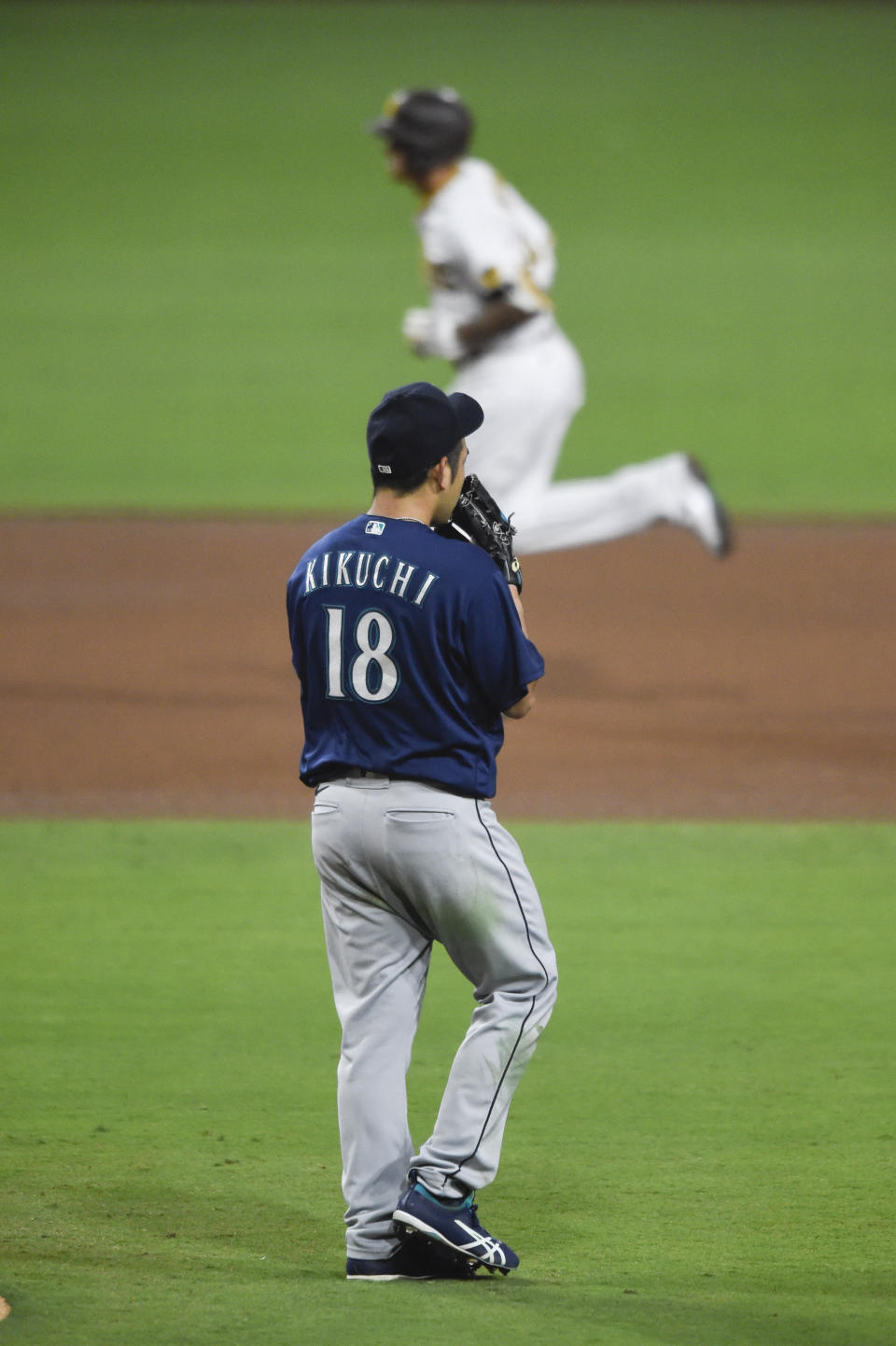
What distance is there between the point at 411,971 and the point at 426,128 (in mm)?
5640

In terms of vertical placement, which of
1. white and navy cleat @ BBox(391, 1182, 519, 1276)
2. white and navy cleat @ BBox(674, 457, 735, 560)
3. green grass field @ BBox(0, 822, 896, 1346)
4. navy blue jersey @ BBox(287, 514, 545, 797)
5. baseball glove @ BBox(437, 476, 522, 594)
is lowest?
green grass field @ BBox(0, 822, 896, 1346)

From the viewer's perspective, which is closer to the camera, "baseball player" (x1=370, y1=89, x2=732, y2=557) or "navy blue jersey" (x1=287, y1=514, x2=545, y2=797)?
"navy blue jersey" (x1=287, y1=514, x2=545, y2=797)

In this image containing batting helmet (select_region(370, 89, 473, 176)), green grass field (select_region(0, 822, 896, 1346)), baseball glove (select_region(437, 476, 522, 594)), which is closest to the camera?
green grass field (select_region(0, 822, 896, 1346))

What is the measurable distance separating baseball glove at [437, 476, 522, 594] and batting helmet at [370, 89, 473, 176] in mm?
5070

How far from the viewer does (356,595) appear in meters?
3.62

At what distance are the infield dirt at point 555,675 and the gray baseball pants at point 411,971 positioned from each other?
3.60 meters

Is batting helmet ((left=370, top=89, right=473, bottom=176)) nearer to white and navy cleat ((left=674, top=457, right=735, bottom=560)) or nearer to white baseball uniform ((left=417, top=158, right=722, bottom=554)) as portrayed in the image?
white baseball uniform ((left=417, top=158, right=722, bottom=554))

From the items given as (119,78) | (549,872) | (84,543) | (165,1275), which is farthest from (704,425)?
(165,1275)

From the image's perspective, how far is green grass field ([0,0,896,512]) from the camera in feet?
48.5

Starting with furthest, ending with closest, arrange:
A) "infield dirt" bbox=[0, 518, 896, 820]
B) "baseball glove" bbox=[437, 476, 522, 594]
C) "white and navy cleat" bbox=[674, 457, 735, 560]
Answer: "white and navy cleat" bbox=[674, 457, 735, 560] → "infield dirt" bbox=[0, 518, 896, 820] → "baseball glove" bbox=[437, 476, 522, 594]

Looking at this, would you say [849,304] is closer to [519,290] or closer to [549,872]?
[519,290]

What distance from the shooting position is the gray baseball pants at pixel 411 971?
141 inches

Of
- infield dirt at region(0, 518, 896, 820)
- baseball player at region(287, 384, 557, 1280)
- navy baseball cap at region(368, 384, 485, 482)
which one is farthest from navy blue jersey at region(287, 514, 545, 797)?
infield dirt at region(0, 518, 896, 820)

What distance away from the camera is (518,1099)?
4680 millimetres
